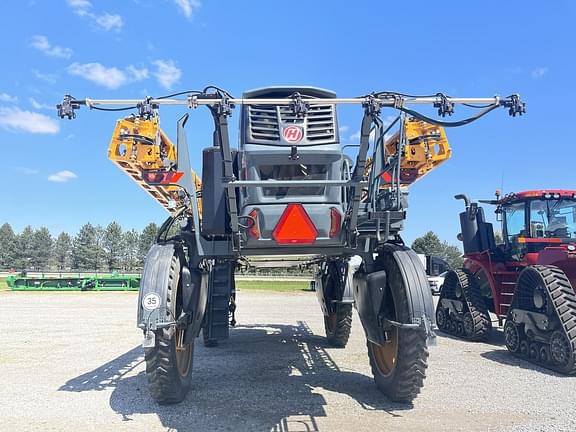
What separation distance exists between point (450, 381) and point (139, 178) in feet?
17.9

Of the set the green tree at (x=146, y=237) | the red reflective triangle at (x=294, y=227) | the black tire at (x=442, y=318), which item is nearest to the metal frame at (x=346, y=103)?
the red reflective triangle at (x=294, y=227)

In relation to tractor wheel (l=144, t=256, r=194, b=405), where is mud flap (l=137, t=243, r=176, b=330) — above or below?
above

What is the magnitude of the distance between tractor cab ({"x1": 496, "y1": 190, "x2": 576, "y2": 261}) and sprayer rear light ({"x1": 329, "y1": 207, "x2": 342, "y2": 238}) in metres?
5.95

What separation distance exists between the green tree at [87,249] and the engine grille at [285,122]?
78.4m

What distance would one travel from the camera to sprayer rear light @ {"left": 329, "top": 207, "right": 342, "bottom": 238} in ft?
15.6

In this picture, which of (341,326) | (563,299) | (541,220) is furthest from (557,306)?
(341,326)

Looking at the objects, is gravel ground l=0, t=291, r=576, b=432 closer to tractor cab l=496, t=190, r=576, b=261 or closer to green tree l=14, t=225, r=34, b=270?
tractor cab l=496, t=190, r=576, b=261

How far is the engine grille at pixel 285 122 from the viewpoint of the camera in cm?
471

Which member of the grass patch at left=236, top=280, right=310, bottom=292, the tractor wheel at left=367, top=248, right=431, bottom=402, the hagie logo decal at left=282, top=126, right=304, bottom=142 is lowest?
the grass patch at left=236, top=280, right=310, bottom=292

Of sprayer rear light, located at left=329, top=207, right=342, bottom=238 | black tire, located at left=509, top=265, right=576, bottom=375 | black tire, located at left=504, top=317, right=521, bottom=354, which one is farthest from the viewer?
black tire, located at left=504, top=317, right=521, bottom=354

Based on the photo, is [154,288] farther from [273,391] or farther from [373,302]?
[373,302]

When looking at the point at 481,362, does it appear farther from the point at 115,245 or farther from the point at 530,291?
the point at 115,245

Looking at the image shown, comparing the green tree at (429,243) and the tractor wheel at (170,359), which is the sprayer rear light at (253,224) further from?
the green tree at (429,243)

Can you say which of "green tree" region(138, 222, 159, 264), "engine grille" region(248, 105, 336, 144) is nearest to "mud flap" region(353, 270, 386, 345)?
"engine grille" region(248, 105, 336, 144)
